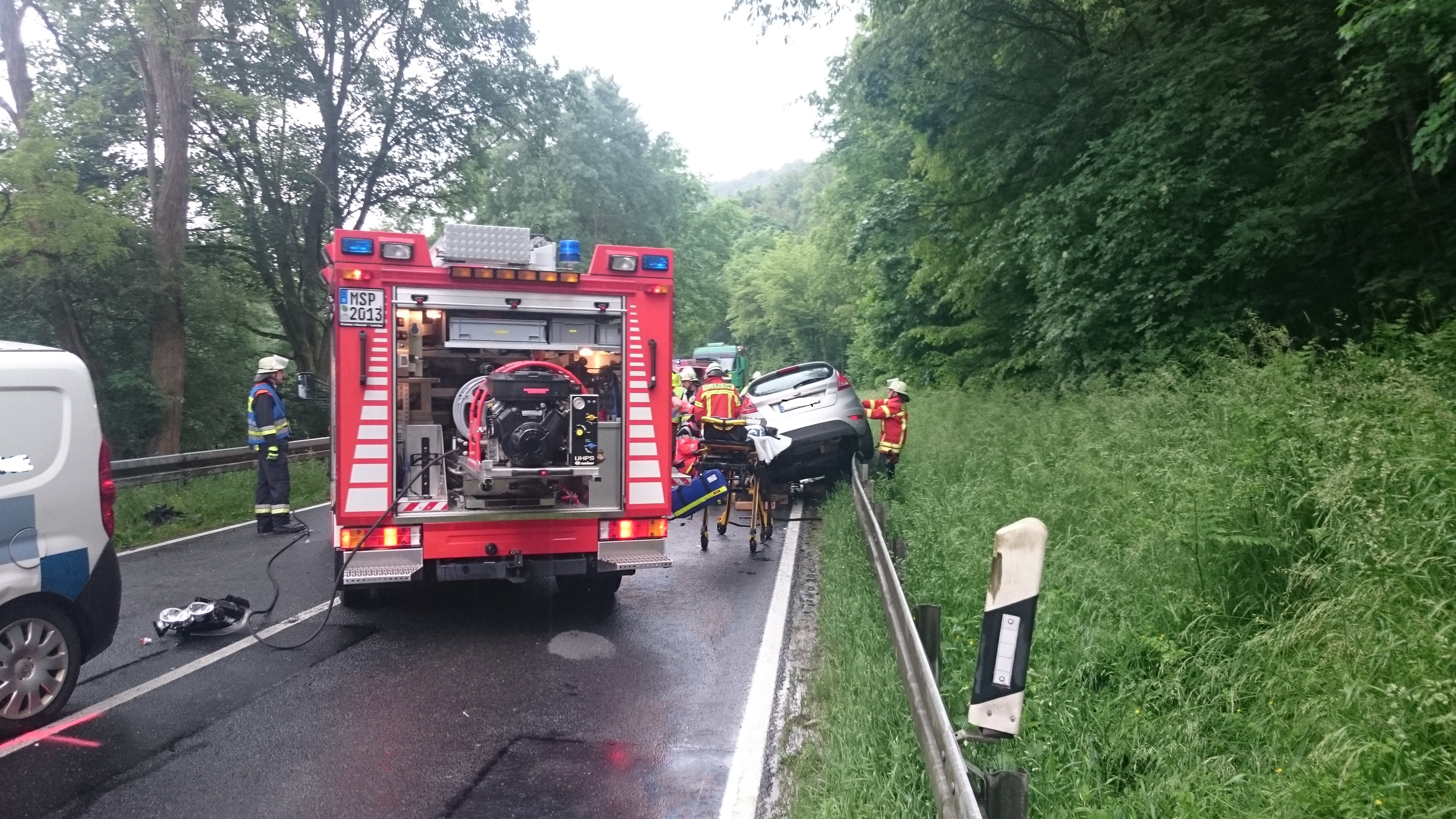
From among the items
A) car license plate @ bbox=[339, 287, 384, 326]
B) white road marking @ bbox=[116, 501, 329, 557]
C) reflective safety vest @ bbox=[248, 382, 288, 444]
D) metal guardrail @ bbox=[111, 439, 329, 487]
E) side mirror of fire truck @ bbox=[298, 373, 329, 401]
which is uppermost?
car license plate @ bbox=[339, 287, 384, 326]

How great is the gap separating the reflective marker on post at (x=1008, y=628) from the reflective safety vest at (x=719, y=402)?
7.45 m

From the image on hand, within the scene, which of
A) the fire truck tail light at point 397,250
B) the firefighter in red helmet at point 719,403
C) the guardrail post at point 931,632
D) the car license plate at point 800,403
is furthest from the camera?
the car license plate at point 800,403

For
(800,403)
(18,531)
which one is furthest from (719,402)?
(18,531)

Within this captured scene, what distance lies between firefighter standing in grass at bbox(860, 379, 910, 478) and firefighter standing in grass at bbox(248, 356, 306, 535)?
6817 millimetres

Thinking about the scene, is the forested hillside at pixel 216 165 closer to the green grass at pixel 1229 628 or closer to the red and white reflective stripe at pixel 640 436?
the red and white reflective stripe at pixel 640 436

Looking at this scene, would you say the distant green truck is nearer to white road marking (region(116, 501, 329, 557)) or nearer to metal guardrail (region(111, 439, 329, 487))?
metal guardrail (region(111, 439, 329, 487))

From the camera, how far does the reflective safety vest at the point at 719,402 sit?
10.5 meters

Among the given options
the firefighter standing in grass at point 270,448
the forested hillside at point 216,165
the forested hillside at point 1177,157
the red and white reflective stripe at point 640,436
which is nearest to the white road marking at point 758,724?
the red and white reflective stripe at point 640,436

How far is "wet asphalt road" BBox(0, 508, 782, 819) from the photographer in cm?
417

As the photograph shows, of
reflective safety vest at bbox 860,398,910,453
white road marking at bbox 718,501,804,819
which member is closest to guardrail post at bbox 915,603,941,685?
white road marking at bbox 718,501,804,819

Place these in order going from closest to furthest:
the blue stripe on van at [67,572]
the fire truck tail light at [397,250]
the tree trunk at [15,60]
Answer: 1. the blue stripe on van at [67,572]
2. the fire truck tail light at [397,250]
3. the tree trunk at [15,60]

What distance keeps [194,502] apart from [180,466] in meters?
1.13

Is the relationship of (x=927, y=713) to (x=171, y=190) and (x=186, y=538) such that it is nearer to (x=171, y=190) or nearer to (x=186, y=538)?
(x=186, y=538)

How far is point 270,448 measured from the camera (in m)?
10.5
